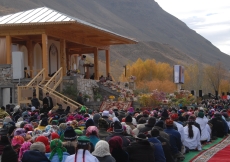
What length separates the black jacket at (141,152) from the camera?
9.45 metres

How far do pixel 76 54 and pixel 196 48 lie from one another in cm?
16030

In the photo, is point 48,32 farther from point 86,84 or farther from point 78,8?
point 78,8

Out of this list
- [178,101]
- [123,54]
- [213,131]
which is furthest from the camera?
[123,54]

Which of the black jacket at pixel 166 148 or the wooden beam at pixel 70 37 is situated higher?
the wooden beam at pixel 70 37

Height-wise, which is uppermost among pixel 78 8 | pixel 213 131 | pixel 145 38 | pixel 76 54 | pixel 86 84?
pixel 78 8

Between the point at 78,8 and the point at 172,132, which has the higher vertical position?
the point at 78,8

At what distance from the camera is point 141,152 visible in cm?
947

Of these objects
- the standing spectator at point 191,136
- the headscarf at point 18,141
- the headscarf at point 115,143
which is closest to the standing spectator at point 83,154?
the headscarf at point 115,143

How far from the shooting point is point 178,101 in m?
31.8

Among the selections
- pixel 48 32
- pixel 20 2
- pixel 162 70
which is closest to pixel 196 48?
pixel 20 2

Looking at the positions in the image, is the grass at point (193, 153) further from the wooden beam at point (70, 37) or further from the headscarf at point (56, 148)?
the wooden beam at point (70, 37)

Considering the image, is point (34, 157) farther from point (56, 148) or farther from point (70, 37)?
point (70, 37)

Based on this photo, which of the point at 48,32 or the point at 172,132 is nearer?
the point at 172,132

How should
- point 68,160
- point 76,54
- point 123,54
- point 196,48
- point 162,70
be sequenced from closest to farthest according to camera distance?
point 68,160 < point 76,54 < point 162,70 < point 123,54 < point 196,48
